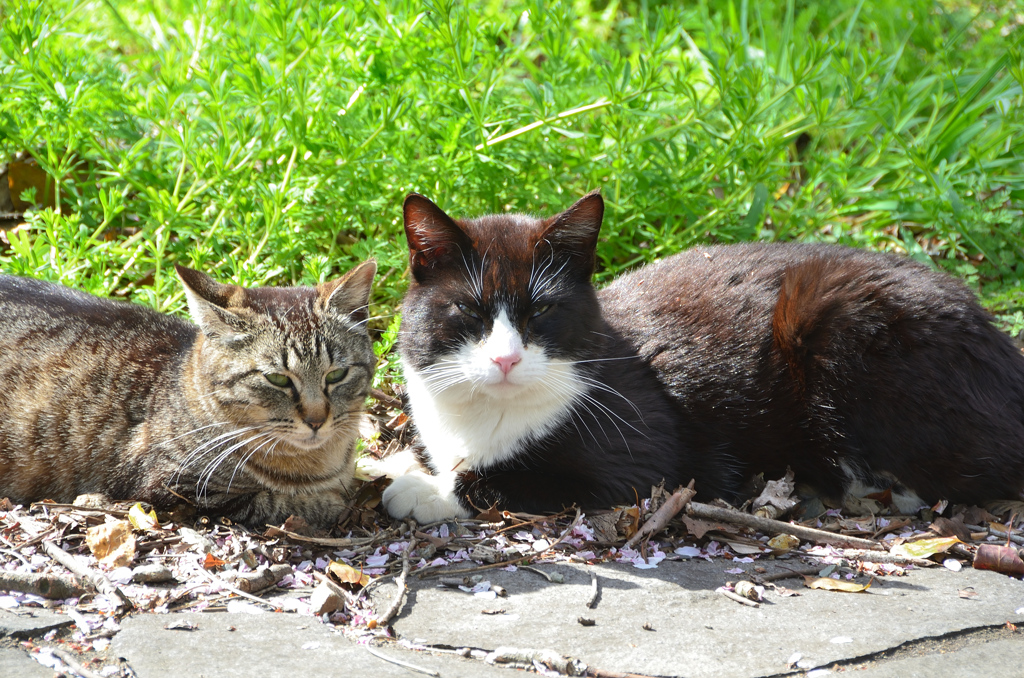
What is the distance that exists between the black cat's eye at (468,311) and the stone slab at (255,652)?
1.14 meters

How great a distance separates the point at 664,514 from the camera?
2963 mm

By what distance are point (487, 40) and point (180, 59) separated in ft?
4.91

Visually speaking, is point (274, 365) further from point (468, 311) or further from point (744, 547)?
point (744, 547)

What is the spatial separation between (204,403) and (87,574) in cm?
68

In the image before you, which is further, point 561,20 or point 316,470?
point 561,20

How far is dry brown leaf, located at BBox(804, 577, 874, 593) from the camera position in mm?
2537

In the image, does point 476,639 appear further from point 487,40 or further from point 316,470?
point 487,40

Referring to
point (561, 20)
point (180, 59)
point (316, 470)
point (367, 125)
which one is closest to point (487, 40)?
point (561, 20)

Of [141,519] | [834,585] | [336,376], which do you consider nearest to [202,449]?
[141,519]

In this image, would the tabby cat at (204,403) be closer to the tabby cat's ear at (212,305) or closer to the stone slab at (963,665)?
the tabby cat's ear at (212,305)

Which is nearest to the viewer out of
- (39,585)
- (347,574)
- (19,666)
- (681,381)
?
(19,666)

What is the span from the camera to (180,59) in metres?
4.20

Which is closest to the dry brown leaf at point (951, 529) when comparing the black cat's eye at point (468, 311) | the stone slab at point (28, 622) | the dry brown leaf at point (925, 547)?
the dry brown leaf at point (925, 547)

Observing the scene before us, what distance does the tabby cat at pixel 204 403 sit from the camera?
2846mm
